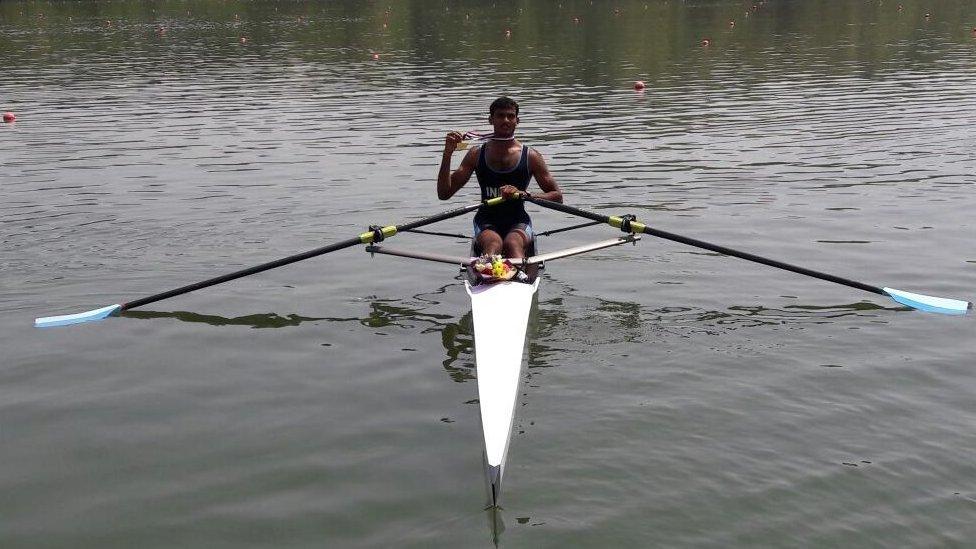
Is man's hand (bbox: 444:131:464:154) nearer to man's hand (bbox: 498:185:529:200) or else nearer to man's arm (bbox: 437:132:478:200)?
man's arm (bbox: 437:132:478:200)

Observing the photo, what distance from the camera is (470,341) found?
10.3 meters

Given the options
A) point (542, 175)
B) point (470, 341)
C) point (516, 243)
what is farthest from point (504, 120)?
point (470, 341)

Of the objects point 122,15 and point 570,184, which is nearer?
point 570,184

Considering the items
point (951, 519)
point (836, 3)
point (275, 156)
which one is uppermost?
point (836, 3)

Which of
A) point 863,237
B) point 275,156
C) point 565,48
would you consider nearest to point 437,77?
point 565,48

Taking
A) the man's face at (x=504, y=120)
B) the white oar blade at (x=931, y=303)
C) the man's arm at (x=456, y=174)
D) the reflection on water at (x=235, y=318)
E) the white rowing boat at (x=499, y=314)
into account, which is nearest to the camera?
the white rowing boat at (x=499, y=314)

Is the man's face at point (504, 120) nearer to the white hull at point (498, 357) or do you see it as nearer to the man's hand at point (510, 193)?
the man's hand at point (510, 193)

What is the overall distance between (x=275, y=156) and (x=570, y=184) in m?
6.41

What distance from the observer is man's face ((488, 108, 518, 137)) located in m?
Result: 11.0

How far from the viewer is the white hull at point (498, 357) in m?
6.81

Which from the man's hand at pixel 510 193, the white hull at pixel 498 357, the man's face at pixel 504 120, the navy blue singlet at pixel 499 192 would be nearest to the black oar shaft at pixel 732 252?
the man's hand at pixel 510 193

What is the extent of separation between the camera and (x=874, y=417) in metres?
8.15

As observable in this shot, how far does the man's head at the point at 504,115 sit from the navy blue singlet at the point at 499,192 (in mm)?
297

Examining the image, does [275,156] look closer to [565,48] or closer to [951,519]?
[951,519]
